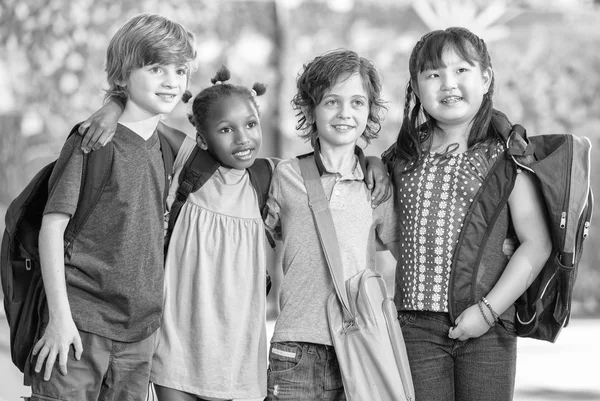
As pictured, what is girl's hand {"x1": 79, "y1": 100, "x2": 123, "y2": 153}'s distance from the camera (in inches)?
80.3

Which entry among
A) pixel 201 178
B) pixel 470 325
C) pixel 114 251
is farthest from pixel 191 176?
pixel 470 325

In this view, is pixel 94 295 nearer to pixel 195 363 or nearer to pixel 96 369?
pixel 96 369

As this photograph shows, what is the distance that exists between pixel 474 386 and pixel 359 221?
0.56m

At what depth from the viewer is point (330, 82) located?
232cm

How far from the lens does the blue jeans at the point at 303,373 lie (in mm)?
2166

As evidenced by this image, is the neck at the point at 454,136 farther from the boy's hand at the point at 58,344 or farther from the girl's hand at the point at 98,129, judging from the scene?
the boy's hand at the point at 58,344

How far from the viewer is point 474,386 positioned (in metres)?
2.14

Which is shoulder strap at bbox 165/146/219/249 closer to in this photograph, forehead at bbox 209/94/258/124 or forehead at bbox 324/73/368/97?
forehead at bbox 209/94/258/124

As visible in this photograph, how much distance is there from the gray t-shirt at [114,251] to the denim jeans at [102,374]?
35 mm

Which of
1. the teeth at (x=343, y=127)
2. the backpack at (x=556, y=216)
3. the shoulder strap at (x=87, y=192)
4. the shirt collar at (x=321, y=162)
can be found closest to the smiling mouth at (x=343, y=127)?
the teeth at (x=343, y=127)

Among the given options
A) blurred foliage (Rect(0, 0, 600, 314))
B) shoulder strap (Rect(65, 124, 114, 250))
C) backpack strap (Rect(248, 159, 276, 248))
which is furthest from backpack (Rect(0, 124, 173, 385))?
blurred foliage (Rect(0, 0, 600, 314))

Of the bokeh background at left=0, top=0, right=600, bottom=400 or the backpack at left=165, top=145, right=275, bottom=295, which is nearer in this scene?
the backpack at left=165, top=145, right=275, bottom=295

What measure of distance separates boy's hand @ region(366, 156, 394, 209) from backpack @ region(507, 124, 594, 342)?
0.37 meters

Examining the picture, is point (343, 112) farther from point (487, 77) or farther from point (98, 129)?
point (98, 129)
